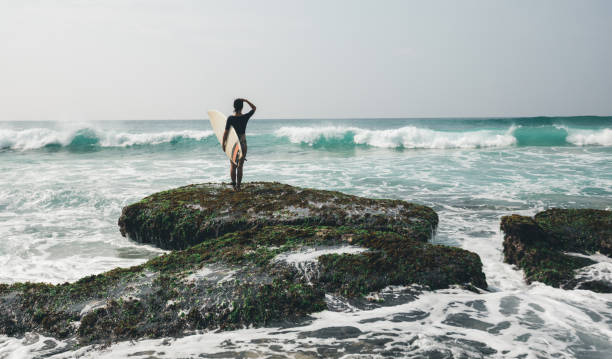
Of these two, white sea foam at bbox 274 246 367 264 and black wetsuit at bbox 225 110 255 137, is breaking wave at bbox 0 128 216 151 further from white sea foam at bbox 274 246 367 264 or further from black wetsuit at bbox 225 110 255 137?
white sea foam at bbox 274 246 367 264

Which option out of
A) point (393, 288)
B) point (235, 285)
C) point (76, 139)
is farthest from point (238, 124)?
point (76, 139)

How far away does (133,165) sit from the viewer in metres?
16.5

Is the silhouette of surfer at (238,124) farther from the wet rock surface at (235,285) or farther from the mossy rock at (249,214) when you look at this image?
the wet rock surface at (235,285)

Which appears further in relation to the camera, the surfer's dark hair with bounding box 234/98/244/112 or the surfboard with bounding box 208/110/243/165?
the surfboard with bounding box 208/110/243/165

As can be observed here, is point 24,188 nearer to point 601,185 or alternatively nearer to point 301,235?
point 301,235

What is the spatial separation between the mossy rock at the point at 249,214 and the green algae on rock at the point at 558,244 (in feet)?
3.89

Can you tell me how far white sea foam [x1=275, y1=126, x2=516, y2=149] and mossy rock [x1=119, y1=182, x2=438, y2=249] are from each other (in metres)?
21.7

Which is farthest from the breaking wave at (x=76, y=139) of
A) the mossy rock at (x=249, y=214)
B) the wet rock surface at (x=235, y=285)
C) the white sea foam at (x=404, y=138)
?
the wet rock surface at (x=235, y=285)

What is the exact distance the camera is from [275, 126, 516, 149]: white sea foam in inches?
1076

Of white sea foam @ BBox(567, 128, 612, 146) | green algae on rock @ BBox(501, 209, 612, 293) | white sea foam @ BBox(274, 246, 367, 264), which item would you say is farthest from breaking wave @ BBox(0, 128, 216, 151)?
white sea foam @ BBox(567, 128, 612, 146)

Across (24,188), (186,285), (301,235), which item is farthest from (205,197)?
(24,188)

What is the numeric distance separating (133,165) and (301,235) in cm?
1428

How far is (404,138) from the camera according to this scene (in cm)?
2773

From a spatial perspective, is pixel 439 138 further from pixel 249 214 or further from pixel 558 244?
pixel 249 214
